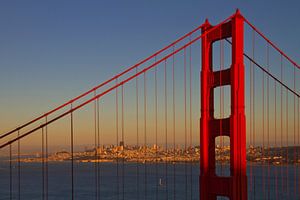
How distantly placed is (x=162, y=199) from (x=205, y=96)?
60333 millimetres

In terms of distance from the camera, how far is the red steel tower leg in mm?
12000

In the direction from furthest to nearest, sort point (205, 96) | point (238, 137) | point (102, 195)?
point (102, 195)
point (205, 96)
point (238, 137)

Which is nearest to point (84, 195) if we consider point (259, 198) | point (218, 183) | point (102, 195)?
point (102, 195)

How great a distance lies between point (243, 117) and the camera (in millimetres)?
12016

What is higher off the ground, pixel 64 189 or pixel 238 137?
pixel 238 137

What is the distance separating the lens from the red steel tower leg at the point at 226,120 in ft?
39.4

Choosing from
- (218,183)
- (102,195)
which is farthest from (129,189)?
(218,183)

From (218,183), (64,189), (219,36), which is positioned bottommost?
(64,189)

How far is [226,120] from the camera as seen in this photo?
12422 mm

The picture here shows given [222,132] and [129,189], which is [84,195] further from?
[222,132]

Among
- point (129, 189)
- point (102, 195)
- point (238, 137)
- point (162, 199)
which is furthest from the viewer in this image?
point (129, 189)

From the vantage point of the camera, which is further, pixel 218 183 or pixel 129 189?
pixel 129 189

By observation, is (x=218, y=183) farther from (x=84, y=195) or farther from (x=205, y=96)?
(x=84, y=195)

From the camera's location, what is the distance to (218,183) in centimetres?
1255
